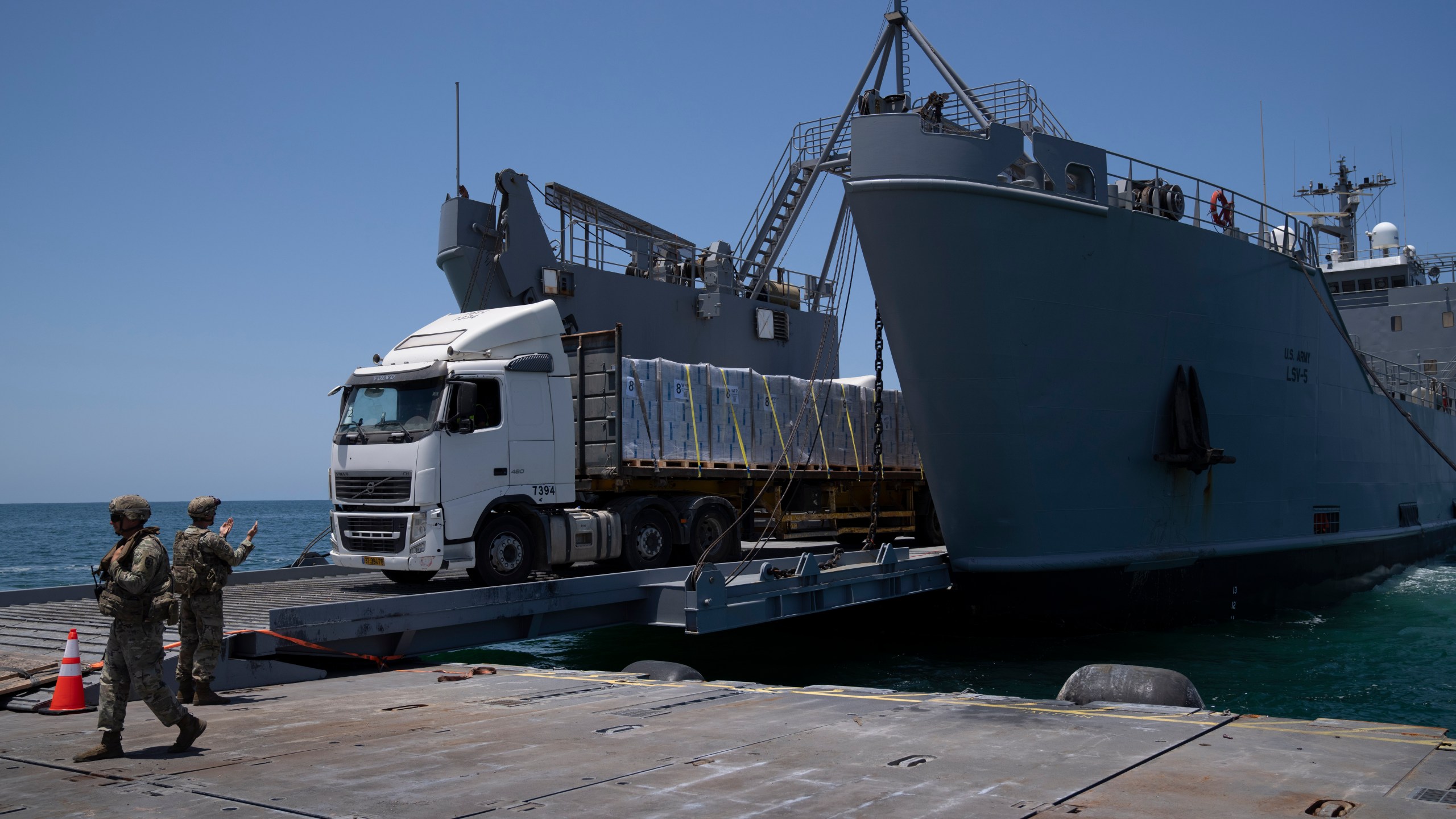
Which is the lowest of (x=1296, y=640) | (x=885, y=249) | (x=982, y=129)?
(x=1296, y=640)

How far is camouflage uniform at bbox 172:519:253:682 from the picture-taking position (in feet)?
26.6

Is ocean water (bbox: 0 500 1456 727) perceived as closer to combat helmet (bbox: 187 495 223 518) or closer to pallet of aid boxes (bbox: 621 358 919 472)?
pallet of aid boxes (bbox: 621 358 919 472)

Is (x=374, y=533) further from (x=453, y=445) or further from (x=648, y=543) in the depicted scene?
(x=648, y=543)

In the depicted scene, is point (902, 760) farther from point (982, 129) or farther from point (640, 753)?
point (982, 129)

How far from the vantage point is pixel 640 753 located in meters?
6.43

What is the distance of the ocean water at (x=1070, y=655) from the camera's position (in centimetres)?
1212

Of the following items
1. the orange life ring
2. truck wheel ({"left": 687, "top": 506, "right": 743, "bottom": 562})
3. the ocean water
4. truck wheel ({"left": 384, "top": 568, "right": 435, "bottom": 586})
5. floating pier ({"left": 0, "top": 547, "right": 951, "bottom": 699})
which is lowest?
the ocean water

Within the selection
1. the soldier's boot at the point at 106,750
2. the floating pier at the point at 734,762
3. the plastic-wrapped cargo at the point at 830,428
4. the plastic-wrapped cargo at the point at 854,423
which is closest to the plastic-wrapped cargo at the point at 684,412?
the plastic-wrapped cargo at the point at 830,428

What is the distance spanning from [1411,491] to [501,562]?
21297 millimetres

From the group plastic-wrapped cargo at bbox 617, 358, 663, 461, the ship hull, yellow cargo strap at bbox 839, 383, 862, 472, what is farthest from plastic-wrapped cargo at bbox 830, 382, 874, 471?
plastic-wrapped cargo at bbox 617, 358, 663, 461

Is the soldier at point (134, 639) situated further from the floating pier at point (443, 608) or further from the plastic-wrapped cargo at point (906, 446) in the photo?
the plastic-wrapped cargo at point (906, 446)

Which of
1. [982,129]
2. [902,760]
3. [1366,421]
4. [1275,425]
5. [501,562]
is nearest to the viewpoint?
[902,760]

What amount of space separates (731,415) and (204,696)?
28.7ft

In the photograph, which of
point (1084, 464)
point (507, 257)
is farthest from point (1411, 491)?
point (507, 257)
